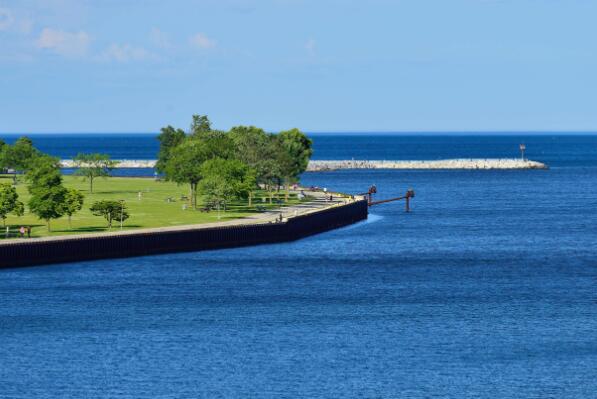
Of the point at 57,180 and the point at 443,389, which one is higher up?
the point at 57,180

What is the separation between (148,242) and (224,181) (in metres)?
34.8

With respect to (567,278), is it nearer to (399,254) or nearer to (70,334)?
(399,254)

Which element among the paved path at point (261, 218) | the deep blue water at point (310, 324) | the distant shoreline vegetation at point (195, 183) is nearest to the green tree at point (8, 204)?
the distant shoreline vegetation at point (195, 183)

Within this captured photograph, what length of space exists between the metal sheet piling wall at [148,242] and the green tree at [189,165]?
2575cm

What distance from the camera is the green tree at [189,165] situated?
177m

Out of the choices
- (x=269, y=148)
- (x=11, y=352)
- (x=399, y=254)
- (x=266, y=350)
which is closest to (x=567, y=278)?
(x=399, y=254)

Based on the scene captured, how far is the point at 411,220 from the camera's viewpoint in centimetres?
18175

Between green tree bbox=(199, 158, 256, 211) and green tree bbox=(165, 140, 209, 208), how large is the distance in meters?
2.67

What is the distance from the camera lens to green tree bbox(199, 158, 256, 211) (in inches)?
6348

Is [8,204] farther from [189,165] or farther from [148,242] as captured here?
[189,165]

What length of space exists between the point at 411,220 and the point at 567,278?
64095 millimetres

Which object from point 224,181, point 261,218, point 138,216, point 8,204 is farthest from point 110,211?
point 224,181

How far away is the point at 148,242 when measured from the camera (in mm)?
129375

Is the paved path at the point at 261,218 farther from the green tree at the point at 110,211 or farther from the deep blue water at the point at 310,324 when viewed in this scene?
the deep blue water at the point at 310,324
